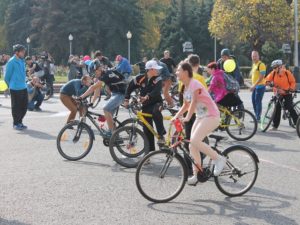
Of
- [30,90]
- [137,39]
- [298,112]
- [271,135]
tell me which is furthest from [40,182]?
[137,39]

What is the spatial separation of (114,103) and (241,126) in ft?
10.0

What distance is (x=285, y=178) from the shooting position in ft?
25.9

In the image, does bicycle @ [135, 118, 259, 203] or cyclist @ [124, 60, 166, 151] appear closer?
bicycle @ [135, 118, 259, 203]

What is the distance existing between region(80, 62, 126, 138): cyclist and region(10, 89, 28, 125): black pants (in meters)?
4.19

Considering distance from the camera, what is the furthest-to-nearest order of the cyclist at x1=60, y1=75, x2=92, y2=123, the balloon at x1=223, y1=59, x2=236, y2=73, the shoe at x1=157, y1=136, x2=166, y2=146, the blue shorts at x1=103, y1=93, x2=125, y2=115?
the balloon at x1=223, y1=59, x2=236, y2=73 < the cyclist at x1=60, y1=75, x2=92, y2=123 < the blue shorts at x1=103, y1=93, x2=125, y2=115 < the shoe at x1=157, y1=136, x2=166, y2=146

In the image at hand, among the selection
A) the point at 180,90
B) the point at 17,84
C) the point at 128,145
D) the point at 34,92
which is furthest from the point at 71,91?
the point at 34,92

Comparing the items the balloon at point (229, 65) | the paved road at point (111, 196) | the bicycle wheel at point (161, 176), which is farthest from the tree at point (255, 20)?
the bicycle wheel at point (161, 176)

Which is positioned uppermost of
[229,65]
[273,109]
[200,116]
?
[229,65]

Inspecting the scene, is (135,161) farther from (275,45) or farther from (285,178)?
(275,45)

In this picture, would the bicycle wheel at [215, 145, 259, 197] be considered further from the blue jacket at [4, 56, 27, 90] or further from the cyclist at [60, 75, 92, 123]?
the blue jacket at [4, 56, 27, 90]

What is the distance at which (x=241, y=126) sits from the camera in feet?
37.2

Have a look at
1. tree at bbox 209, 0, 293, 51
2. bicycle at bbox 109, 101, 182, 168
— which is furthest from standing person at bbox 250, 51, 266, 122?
tree at bbox 209, 0, 293, 51

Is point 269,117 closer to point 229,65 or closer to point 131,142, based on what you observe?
point 229,65

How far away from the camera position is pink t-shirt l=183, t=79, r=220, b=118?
21.5ft
